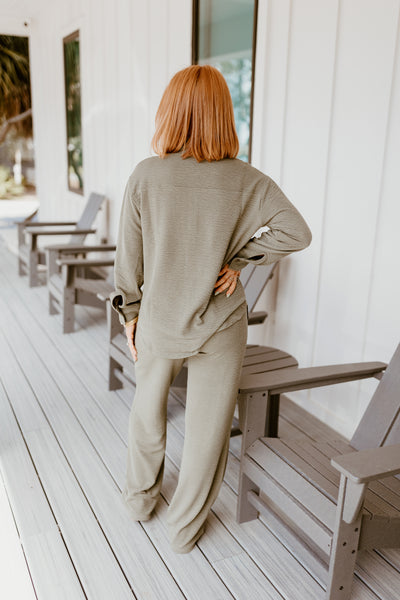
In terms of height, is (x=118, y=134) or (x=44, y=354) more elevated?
(x=118, y=134)

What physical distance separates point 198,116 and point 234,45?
2163mm

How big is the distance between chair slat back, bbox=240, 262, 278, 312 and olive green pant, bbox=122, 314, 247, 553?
3.88 feet

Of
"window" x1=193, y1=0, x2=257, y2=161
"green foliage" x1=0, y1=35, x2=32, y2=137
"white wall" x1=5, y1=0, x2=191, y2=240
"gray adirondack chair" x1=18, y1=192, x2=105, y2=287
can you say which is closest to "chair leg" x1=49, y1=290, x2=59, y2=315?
"gray adirondack chair" x1=18, y1=192, x2=105, y2=287

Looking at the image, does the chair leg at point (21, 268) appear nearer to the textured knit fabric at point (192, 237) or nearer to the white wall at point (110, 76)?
the white wall at point (110, 76)

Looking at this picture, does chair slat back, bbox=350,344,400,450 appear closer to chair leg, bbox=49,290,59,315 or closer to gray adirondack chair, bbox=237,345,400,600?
gray adirondack chair, bbox=237,345,400,600

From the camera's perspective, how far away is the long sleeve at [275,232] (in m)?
1.69

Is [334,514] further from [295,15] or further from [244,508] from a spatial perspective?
[295,15]

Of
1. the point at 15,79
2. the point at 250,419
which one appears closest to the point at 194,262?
the point at 250,419

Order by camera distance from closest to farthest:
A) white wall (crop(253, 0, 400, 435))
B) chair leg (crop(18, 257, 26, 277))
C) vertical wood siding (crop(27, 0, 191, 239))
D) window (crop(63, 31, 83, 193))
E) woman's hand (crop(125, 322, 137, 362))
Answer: woman's hand (crop(125, 322, 137, 362)), white wall (crop(253, 0, 400, 435)), vertical wood siding (crop(27, 0, 191, 239)), chair leg (crop(18, 257, 26, 277)), window (crop(63, 31, 83, 193))

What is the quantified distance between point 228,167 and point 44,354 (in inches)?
105

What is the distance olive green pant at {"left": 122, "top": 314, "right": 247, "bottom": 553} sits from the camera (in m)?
1.83

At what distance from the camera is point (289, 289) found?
10.5ft

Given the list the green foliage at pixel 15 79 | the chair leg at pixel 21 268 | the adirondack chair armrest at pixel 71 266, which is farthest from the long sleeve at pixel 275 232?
the green foliage at pixel 15 79

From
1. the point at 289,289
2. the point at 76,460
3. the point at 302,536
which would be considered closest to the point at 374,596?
the point at 302,536
